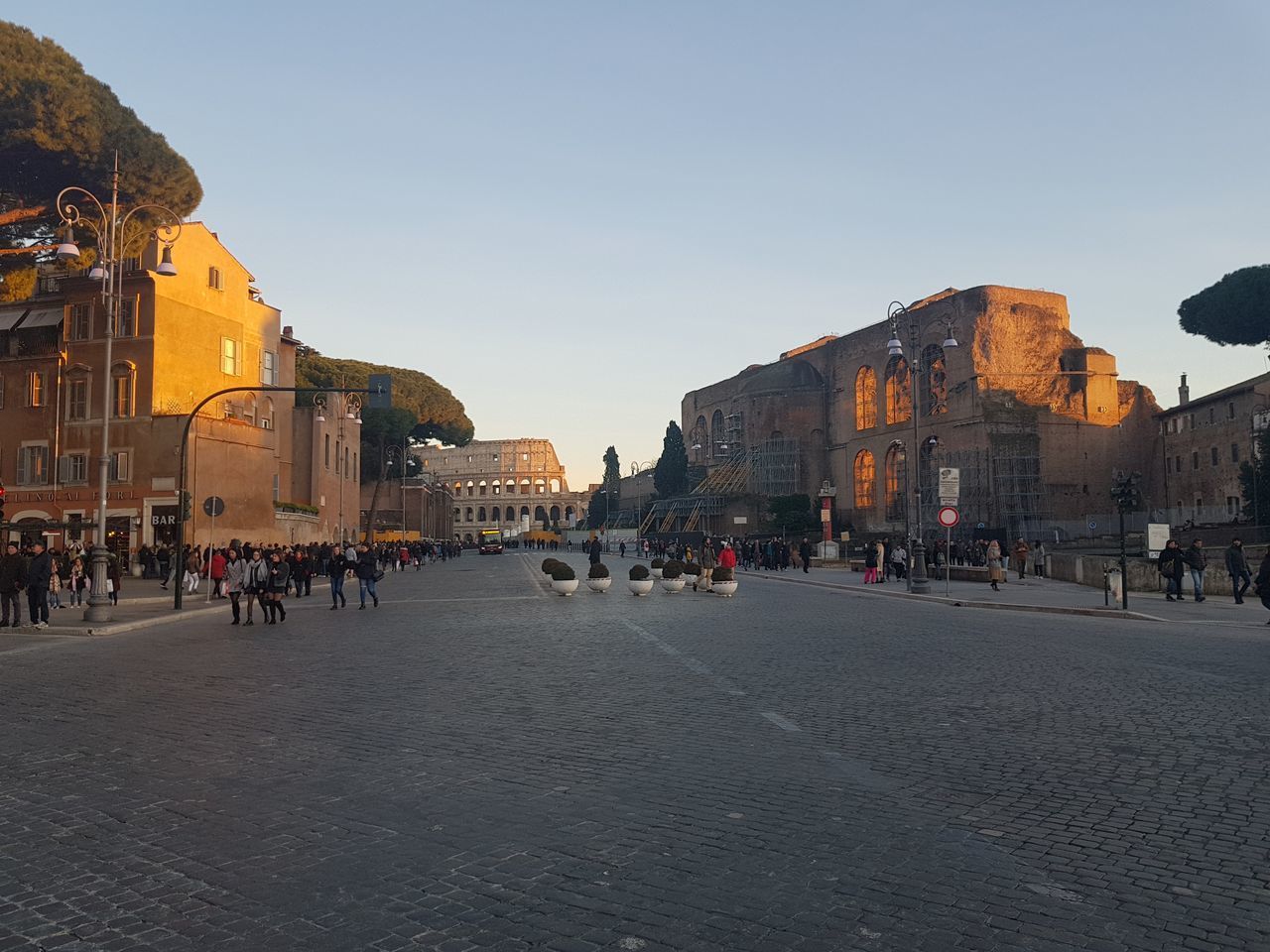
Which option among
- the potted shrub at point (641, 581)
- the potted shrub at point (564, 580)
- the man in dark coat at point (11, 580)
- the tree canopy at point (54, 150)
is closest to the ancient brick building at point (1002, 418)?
the potted shrub at point (641, 581)

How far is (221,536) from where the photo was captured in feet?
131

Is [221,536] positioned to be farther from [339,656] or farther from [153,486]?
[339,656]

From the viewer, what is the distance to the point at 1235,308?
56.2 metres

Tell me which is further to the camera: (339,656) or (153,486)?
(153,486)

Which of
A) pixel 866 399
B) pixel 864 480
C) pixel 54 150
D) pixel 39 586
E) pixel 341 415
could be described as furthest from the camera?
pixel 866 399

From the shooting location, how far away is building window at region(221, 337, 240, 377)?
41625mm

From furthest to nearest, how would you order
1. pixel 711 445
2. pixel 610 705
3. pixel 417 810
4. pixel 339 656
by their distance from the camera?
pixel 711 445 < pixel 339 656 < pixel 610 705 < pixel 417 810

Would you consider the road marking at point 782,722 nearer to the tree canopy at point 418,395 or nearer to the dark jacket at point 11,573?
the dark jacket at point 11,573

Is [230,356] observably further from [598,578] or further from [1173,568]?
[1173,568]

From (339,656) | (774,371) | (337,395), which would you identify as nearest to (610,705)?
(339,656)

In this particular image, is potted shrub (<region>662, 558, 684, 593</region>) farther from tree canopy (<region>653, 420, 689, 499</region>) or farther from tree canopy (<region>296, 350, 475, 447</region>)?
tree canopy (<region>653, 420, 689, 499</region>)

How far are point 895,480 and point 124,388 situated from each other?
170 feet

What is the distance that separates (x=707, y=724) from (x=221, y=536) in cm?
3635

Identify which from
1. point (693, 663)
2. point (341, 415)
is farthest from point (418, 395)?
point (693, 663)
